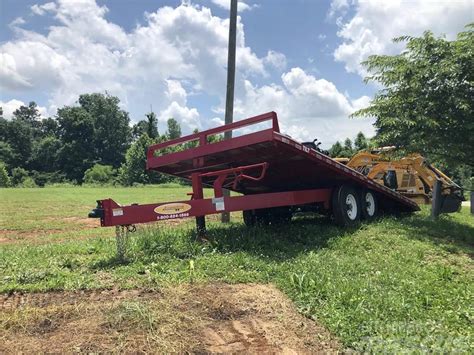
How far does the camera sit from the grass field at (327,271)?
14.4ft

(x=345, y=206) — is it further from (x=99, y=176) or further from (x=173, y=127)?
(x=173, y=127)

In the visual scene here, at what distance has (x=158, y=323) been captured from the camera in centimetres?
418

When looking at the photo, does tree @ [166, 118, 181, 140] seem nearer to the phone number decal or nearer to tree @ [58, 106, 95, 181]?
tree @ [58, 106, 95, 181]

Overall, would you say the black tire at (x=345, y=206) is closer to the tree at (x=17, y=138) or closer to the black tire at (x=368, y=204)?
the black tire at (x=368, y=204)

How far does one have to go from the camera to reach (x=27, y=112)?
123 m

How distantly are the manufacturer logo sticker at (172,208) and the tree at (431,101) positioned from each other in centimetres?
585

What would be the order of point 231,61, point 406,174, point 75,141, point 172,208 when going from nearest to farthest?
point 172,208, point 231,61, point 406,174, point 75,141

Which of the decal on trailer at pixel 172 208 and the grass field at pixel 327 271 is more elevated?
the decal on trailer at pixel 172 208

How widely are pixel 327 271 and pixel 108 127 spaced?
93.6 m

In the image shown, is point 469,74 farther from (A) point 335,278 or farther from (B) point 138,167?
(B) point 138,167

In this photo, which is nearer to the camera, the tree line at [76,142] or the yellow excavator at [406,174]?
the yellow excavator at [406,174]

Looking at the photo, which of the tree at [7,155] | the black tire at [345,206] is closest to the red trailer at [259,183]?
the black tire at [345,206]

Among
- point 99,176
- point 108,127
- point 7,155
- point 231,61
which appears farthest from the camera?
point 108,127

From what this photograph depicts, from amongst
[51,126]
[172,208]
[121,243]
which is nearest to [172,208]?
[172,208]
